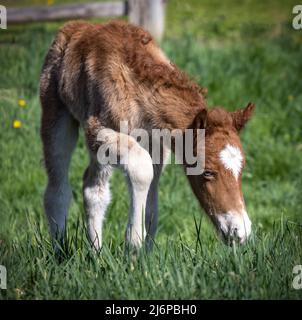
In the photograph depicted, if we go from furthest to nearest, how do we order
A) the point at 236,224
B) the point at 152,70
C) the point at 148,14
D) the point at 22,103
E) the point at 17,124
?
1. the point at 148,14
2. the point at 22,103
3. the point at 17,124
4. the point at 152,70
5. the point at 236,224

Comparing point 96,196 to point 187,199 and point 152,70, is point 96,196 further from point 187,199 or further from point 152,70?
point 187,199

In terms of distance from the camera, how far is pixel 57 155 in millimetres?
5473

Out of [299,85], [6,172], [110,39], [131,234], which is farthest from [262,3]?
[131,234]

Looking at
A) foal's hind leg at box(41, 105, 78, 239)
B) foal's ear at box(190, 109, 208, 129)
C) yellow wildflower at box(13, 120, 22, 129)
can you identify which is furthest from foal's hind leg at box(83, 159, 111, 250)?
yellow wildflower at box(13, 120, 22, 129)

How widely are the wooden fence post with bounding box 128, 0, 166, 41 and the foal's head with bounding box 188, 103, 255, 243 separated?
468cm

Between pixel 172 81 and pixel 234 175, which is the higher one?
pixel 172 81

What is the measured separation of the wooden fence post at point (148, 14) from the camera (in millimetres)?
8914

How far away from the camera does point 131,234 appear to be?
4383mm

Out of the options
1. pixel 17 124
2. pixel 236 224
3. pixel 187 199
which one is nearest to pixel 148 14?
pixel 17 124

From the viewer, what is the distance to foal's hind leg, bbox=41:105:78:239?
5.46 m

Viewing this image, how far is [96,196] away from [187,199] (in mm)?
1879
